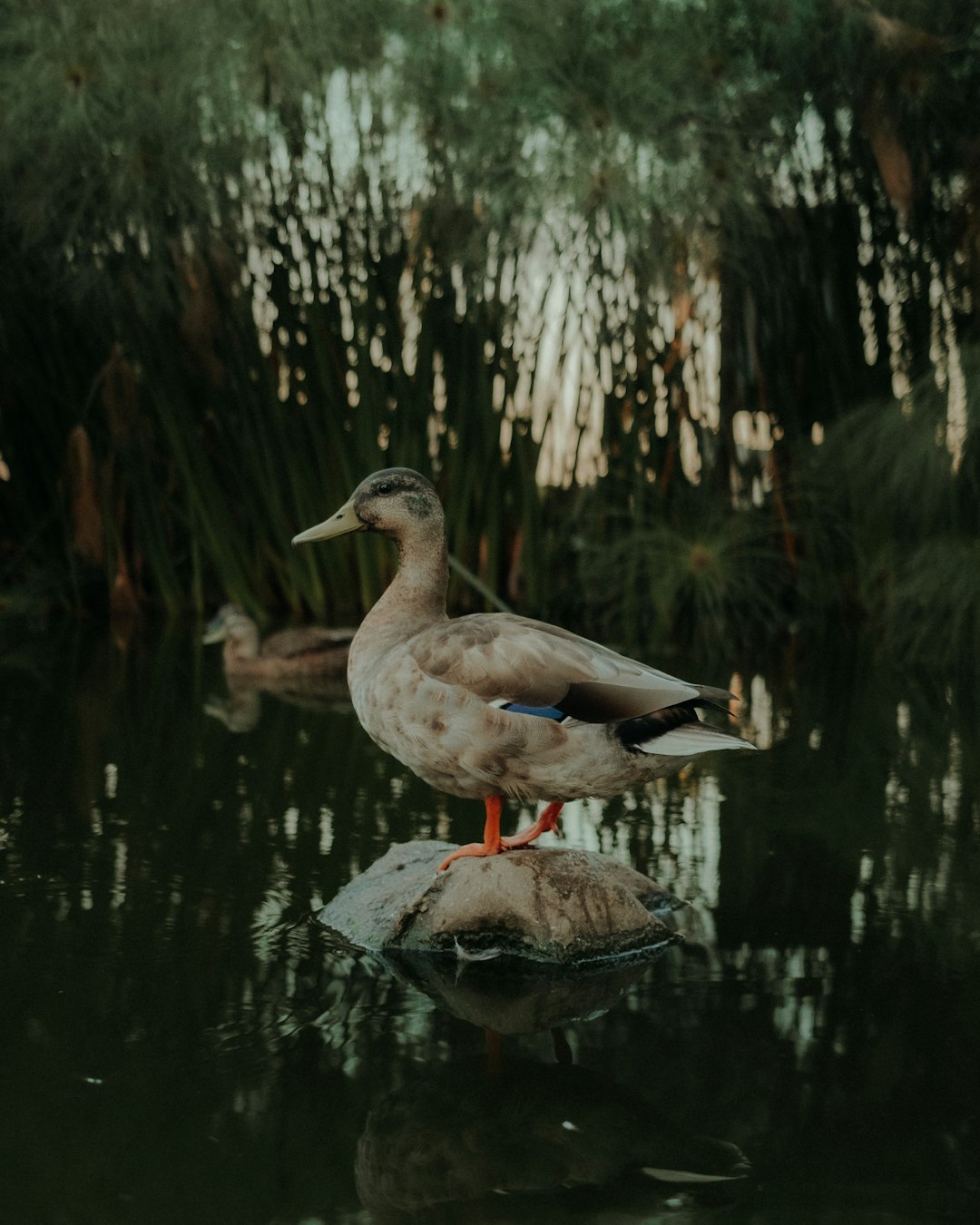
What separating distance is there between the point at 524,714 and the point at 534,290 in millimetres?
5260

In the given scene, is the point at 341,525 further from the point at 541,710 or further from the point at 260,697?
the point at 260,697

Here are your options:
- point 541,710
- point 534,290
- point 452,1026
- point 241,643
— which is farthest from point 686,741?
point 534,290

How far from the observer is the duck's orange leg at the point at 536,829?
2836mm

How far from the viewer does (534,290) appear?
295 inches

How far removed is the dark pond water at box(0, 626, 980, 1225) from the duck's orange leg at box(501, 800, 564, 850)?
1.12 feet

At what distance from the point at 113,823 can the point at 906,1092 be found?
2121mm

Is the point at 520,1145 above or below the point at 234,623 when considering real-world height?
below

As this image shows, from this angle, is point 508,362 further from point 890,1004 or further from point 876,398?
point 890,1004

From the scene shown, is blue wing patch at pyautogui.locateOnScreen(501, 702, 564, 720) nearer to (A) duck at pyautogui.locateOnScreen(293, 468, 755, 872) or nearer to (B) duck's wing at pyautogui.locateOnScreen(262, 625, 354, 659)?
(A) duck at pyautogui.locateOnScreen(293, 468, 755, 872)

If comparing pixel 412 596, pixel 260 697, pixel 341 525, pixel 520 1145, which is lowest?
pixel 520 1145

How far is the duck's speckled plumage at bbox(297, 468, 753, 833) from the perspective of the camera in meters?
2.56

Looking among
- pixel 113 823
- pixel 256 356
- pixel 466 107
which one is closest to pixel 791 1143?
pixel 113 823

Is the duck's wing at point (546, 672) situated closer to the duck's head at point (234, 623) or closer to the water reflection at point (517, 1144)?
the water reflection at point (517, 1144)

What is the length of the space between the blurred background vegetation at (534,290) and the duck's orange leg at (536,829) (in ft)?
13.7
